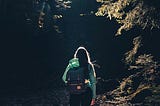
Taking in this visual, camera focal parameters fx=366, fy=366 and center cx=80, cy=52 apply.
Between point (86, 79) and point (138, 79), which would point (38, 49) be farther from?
point (138, 79)

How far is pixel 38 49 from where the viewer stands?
2362cm

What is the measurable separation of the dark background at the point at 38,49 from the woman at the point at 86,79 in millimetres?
11249

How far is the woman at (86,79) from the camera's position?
26.9ft

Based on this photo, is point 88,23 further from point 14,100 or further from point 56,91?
point 14,100

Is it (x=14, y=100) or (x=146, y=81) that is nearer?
(x=146, y=81)

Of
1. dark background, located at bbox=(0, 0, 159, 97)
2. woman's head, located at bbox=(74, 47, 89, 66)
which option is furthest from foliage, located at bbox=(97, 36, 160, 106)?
dark background, located at bbox=(0, 0, 159, 97)

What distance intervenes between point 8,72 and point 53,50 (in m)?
5.86

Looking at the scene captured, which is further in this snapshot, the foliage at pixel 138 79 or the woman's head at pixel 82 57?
the woman's head at pixel 82 57

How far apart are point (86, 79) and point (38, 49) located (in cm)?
1566

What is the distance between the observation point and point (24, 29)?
70.2 ft

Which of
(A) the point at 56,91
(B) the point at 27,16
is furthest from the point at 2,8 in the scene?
(A) the point at 56,91

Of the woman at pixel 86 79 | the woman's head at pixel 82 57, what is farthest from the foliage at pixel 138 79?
the woman's head at pixel 82 57

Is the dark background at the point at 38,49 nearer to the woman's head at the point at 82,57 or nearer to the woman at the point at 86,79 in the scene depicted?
the woman at the point at 86,79

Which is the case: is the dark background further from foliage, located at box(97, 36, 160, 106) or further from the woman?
foliage, located at box(97, 36, 160, 106)
